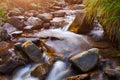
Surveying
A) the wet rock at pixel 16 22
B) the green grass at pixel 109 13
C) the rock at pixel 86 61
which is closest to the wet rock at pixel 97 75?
the rock at pixel 86 61

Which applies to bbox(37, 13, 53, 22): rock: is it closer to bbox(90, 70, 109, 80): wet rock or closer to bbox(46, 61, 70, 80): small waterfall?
bbox(46, 61, 70, 80): small waterfall

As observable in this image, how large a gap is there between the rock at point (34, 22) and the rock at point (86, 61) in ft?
7.93

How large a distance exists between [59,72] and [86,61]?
1.79 ft

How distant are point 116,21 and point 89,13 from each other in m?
0.83

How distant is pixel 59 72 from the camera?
171 inches

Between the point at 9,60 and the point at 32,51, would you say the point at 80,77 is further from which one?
the point at 9,60

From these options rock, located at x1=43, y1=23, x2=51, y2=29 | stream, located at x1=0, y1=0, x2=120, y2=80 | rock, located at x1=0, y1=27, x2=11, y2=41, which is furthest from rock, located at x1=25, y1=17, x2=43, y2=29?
rock, located at x1=0, y1=27, x2=11, y2=41

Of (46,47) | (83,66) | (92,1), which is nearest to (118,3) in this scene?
(92,1)

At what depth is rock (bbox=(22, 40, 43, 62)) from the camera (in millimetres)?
4562

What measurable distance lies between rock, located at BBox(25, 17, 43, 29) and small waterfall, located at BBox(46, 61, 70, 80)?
7.30 feet

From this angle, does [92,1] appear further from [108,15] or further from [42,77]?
[42,77]

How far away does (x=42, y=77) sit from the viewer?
4.15 meters

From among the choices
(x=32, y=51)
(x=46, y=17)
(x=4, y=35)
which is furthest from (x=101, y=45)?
(x=46, y=17)

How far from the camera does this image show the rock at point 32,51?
15.0 feet
